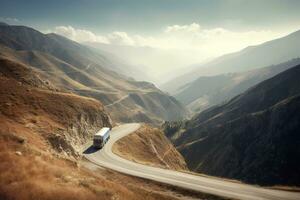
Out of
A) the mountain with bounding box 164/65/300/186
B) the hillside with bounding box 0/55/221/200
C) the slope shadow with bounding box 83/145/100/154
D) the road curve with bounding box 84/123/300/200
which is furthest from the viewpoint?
the mountain with bounding box 164/65/300/186

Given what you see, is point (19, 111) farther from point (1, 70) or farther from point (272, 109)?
point (272, 109)

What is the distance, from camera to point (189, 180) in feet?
147

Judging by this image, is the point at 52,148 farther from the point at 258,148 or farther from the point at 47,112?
the point at 258,148

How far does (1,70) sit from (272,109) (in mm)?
124088

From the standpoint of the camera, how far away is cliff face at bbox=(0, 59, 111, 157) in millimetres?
48844

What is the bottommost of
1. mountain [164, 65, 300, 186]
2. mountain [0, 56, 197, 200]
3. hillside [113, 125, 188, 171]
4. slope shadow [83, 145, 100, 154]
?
mountain [164, 65, 300, 186]

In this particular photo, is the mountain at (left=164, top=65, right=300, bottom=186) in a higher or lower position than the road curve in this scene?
lower

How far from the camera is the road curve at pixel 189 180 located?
1537 inches

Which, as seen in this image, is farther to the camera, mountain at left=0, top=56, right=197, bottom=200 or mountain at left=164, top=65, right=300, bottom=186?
mountain at left=164, top=65, right=300, bottom=186

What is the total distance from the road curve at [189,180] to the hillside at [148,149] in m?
6.28

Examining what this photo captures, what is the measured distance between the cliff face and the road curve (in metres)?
6.71

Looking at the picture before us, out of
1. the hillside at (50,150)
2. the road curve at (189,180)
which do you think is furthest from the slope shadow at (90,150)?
the hillside at (50,150)

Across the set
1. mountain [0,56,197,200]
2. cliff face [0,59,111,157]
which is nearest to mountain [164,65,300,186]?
mountain [0,56,197,200]

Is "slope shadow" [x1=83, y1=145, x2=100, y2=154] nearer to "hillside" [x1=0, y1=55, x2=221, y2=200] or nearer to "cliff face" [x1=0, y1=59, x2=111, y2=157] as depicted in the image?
"cliff face" [x1=0, y1=59, x2=111, y2=157]
